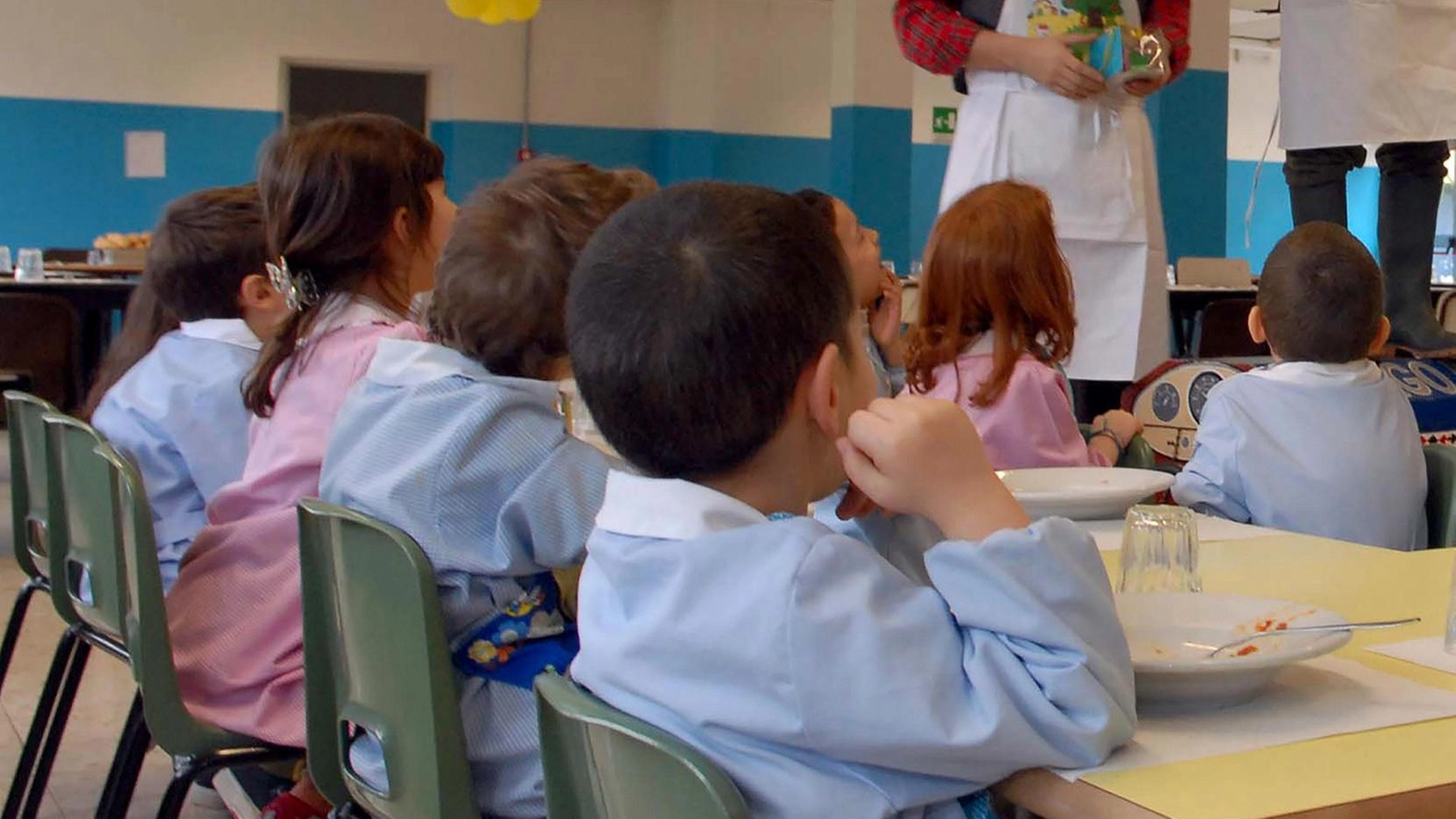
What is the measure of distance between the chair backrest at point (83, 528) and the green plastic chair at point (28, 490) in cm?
9

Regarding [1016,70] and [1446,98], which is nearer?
[1016,70]

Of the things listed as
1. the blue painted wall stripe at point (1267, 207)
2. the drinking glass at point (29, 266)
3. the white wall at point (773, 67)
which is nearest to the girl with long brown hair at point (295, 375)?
the drinking glass at point (29, 266)

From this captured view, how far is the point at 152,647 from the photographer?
1805 millimetres

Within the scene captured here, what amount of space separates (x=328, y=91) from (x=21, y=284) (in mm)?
7843

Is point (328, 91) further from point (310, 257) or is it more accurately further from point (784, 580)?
point (784, 580)

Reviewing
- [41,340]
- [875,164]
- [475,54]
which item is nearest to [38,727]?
[41,340]

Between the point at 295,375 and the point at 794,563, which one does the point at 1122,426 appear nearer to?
the point at 295,375

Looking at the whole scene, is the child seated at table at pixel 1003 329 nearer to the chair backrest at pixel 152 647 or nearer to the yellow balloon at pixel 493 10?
the chair backrest at pixel 152 647

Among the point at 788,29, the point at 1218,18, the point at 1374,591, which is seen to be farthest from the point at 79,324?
the point at 788,29

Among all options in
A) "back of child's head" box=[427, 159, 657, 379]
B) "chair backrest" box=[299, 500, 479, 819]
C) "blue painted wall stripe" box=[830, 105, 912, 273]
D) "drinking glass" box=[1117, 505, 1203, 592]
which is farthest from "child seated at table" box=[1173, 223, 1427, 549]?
"blue painted wall stripe" box=[830, 105, 912, 273]

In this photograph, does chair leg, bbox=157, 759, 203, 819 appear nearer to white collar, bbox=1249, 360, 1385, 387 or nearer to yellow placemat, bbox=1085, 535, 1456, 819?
yellow placemat, bbox=1085, 535, 1456, 819

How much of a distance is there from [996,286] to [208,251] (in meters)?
1.26

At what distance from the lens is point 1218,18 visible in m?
8.35

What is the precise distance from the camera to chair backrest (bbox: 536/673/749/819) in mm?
856
